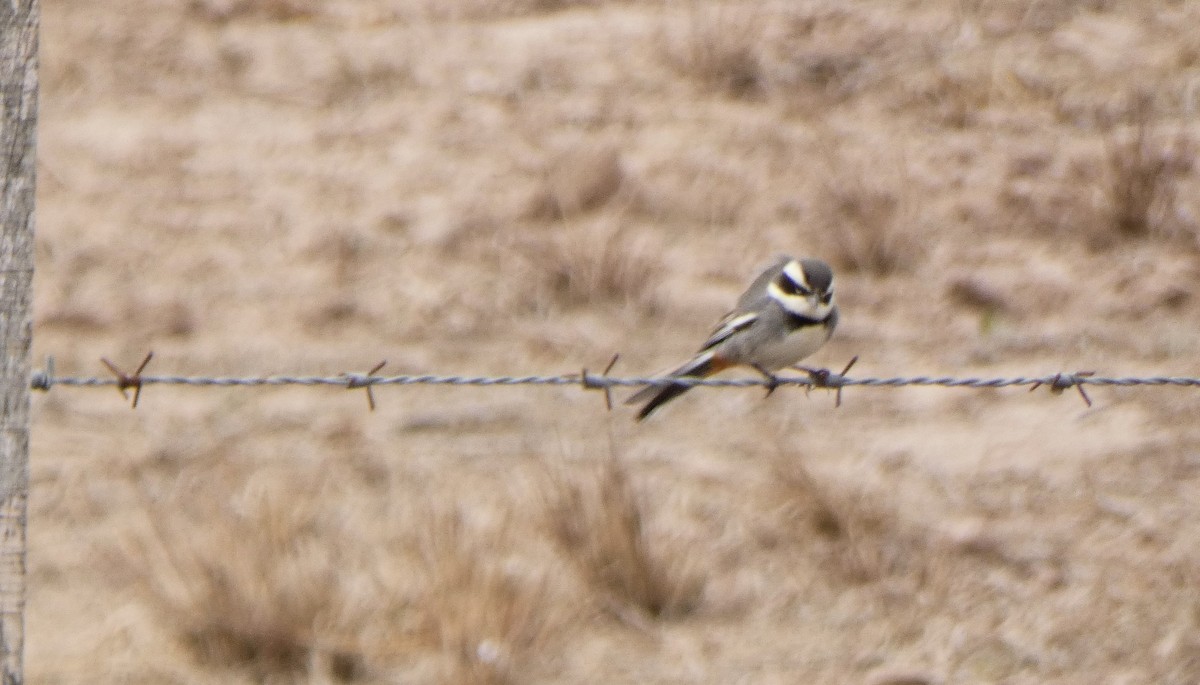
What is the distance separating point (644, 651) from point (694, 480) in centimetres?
105

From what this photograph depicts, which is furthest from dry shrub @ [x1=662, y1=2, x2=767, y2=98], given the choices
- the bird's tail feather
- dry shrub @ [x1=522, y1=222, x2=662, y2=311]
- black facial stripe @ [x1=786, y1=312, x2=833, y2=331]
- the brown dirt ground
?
black facial stripe @ [x1=786, y1=312, x2=833, y2=331]

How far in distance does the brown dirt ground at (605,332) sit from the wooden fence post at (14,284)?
2875 mm

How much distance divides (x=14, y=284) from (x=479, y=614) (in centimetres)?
308

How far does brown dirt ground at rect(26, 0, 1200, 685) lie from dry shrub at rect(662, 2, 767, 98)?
0.02 metres

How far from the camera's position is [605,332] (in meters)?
7.87

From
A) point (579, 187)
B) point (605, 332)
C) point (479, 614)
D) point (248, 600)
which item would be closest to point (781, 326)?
point (479, 614)

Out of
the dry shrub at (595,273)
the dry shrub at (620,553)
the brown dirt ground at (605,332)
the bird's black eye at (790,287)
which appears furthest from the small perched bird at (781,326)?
the dry shrub at (595,273)

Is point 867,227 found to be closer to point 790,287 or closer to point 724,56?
point 724,56

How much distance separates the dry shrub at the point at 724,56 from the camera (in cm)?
939

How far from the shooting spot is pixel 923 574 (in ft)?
19.7

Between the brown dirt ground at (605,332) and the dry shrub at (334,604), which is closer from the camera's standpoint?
the dry shrub at (334,604)

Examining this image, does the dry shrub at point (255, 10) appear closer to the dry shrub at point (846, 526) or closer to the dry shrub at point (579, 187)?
the dry shrub at point (579, 187)

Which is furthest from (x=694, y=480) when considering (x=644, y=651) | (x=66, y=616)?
(x=66, y=616)

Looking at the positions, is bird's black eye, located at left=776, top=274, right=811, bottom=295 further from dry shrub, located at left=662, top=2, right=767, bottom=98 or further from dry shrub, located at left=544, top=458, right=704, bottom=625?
dry shrub, located at left=662, top=2, right=767, bottom=98
